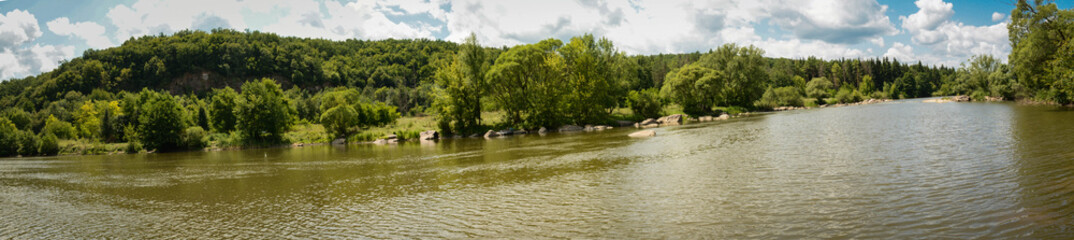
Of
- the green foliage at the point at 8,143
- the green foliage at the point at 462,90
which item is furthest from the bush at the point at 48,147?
the green foliage at the point at 462,90

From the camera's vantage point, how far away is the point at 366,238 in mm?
11898

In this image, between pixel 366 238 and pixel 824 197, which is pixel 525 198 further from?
pixel 824 197

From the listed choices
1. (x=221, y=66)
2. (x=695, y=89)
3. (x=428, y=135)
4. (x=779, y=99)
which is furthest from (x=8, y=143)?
(x=779, y=99)

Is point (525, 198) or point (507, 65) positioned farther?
point (507, 65)

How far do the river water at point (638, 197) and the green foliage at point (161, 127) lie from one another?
133ft

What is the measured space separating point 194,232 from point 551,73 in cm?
5209

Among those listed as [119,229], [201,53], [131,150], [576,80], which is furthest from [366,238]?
[201,53]

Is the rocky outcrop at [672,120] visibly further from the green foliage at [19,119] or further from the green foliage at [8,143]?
the green foliage at [19,119]

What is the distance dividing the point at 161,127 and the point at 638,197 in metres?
69.8

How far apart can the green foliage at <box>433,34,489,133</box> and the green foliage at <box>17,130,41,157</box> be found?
56.0 meters

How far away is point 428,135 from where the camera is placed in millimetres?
58812

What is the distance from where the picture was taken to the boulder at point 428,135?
5859 centimetres

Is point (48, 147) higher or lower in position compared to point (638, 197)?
higher

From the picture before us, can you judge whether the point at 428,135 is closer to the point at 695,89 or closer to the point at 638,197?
the point at 695,89
